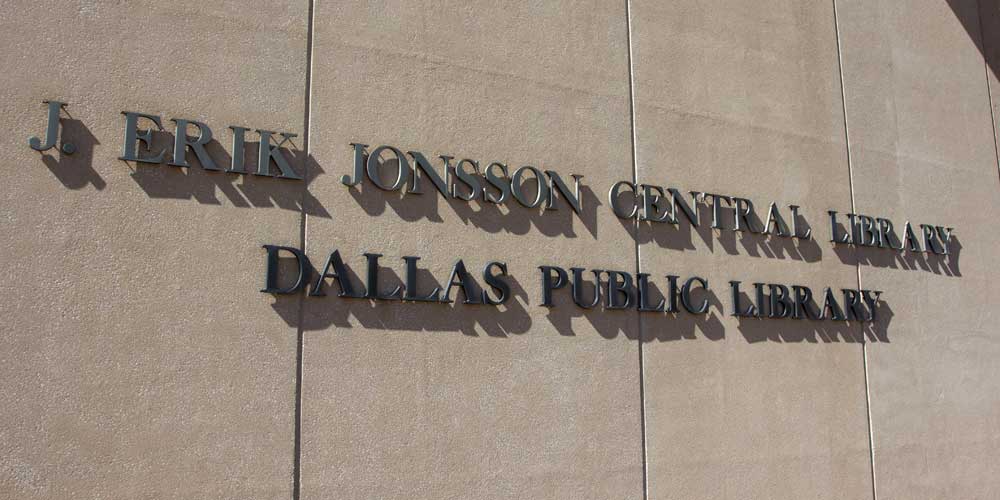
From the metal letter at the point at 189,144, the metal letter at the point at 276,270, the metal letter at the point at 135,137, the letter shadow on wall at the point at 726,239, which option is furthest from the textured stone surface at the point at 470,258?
the metal letter at the point at 135,137

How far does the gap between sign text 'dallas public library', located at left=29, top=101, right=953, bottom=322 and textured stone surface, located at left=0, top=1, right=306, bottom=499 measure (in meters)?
0.10

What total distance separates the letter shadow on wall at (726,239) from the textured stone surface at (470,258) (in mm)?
288

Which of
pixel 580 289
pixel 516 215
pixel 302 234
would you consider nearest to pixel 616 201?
pixel 580 289

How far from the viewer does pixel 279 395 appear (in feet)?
16.2

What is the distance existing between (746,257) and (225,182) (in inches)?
163

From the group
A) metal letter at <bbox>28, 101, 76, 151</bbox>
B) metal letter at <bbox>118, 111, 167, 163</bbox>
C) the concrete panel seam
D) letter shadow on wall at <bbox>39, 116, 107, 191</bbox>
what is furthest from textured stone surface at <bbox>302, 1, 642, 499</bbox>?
the concrete panel seam

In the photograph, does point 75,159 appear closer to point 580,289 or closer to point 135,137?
point 135,137

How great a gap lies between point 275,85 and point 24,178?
145 centimetres

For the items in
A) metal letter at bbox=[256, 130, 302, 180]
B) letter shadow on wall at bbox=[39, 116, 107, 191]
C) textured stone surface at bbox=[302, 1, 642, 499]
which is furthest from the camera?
textured stone surface at bbox=[302, 1, 642, 499]

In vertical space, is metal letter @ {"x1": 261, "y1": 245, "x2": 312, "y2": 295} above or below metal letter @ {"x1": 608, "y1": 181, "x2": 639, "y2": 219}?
below

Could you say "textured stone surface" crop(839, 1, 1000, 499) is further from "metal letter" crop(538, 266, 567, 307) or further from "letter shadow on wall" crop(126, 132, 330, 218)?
"letter shadow on wall" crop(126, 132, 330, 218)

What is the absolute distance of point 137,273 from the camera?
468cm

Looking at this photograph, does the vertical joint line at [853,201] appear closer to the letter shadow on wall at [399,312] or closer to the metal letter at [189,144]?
the letter shadow on wall at [399,312]

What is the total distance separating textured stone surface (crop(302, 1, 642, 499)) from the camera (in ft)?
17.1
